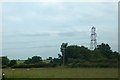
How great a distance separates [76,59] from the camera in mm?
27547

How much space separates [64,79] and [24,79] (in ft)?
7.82

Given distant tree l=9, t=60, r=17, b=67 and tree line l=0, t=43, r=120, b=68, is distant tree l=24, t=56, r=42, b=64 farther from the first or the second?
distant tree l=9, t=60, r=17, b=67

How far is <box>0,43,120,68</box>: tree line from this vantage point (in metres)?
24.1

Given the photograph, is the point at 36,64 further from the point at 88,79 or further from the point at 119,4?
the point at 119,4

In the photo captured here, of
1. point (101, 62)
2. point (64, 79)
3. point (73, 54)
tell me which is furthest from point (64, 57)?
point (64, 79)

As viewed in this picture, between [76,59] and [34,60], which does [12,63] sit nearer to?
[34,60]

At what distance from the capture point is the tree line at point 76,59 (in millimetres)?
24142

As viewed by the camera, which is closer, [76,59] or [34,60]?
[34,60]

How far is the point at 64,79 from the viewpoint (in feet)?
58.3

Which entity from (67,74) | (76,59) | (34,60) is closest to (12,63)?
(34,60)

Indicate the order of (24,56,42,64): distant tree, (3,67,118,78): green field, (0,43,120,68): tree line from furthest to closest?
(24,56,42,64): distant tree → (0,43,120,68): tree line → (3,67,118,78): green field

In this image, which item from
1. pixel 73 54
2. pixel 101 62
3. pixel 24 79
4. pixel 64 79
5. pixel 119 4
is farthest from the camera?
pixel 73 54

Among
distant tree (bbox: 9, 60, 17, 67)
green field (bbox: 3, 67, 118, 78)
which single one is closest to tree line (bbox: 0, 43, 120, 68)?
distant tree (bbox: 9, 60, 17, 67)

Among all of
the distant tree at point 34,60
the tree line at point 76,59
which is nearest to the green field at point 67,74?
the tree line at point 76,59
